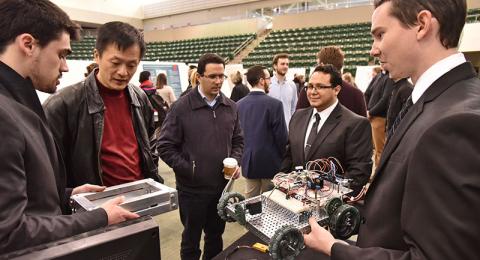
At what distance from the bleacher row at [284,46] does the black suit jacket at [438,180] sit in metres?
9.41

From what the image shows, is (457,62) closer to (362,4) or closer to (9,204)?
(9,204)

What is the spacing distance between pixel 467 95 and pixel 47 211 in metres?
1.17

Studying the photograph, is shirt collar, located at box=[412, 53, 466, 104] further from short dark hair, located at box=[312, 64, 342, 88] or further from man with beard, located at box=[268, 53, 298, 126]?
man with beard, located at box=[268, 53, 298, 126]

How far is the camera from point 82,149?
156cm

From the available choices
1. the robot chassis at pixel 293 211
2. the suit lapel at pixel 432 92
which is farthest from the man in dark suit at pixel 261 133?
the suit lapel at pixel 432 92

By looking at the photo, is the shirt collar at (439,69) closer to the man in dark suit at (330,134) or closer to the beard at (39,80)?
the man in dark suit at (330,134)

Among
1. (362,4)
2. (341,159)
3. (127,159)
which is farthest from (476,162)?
(362,4)

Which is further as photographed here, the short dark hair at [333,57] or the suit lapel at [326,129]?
the short dark hair at [333,57]

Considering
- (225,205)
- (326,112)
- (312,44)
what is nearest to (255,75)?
(326,112)

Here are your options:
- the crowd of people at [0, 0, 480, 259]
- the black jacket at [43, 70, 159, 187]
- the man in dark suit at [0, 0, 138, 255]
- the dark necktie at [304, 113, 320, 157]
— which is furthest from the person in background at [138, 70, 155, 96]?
the man in dark suit at [0, 0, 138, 255]

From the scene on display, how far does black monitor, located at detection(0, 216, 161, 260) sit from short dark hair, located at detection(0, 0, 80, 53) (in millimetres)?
719

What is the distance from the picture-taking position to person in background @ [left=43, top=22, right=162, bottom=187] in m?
1.55

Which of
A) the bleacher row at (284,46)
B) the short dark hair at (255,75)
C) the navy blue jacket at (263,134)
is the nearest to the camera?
the navy blue jacket at (263,134)

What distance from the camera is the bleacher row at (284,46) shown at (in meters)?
11.2
